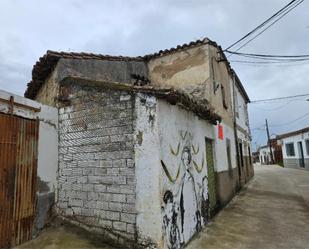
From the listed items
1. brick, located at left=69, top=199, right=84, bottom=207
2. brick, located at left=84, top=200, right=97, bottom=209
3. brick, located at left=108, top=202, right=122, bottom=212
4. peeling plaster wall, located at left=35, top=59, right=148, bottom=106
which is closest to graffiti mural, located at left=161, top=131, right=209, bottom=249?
brick, located at left=108, top=202, right=122, bottom=212

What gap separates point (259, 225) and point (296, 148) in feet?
66.1

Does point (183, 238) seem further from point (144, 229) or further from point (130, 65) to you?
point (130, 65)

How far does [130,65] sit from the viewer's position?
31.1ft

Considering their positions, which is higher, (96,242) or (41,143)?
(41,143)

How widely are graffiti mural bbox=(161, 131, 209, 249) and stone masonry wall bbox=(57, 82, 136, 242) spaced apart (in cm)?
65

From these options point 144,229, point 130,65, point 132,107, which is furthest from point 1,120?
point 130,65

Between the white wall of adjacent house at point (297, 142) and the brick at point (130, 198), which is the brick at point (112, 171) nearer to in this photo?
the brick at point (130, 198)

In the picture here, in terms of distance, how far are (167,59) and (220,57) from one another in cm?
220

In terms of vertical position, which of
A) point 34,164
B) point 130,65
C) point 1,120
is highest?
point 130,65

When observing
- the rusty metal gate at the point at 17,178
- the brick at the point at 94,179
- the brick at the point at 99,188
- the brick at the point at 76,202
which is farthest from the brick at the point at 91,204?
the rusty metal gate at the point at 17,178

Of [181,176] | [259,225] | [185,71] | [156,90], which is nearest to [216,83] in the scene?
[185,71]

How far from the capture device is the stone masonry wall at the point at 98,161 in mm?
4754

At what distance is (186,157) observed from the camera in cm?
587

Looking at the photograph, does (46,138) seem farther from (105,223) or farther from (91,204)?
(105,223)
